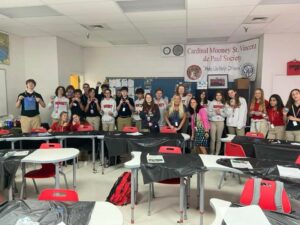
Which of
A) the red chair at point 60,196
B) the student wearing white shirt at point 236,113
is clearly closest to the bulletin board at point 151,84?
the student wearing white shirt at point 236,113

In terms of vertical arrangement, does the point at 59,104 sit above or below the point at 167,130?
above

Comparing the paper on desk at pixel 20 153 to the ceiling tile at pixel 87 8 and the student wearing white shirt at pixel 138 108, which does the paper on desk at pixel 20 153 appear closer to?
the ceiling tile at pixel 87 8

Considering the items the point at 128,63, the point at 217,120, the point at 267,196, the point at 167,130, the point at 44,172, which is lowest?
the point at 44,172

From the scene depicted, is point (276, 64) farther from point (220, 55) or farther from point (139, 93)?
point (139, 93)

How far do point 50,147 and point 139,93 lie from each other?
8.87ft

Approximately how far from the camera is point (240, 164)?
2.69 metres

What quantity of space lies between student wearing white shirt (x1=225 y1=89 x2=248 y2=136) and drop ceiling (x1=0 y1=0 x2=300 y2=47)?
58.6 inches

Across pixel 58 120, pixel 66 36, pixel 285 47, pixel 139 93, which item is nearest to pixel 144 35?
pixel 139 93

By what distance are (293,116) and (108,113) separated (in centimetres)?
343

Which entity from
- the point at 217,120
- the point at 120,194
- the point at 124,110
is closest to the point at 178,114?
the point at 217,120

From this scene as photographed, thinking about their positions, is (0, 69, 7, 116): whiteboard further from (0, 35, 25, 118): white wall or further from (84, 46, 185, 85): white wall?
(84, 46, 185, 85): white wall

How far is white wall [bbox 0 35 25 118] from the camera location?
224 inches

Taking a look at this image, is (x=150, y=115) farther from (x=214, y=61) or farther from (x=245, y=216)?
(x=245, y=216)

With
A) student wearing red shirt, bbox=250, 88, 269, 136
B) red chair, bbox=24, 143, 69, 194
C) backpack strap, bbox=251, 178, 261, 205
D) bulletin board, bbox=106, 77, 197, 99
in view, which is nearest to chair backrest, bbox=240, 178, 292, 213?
backpack strap, bbox=251, 178, 261, 205
